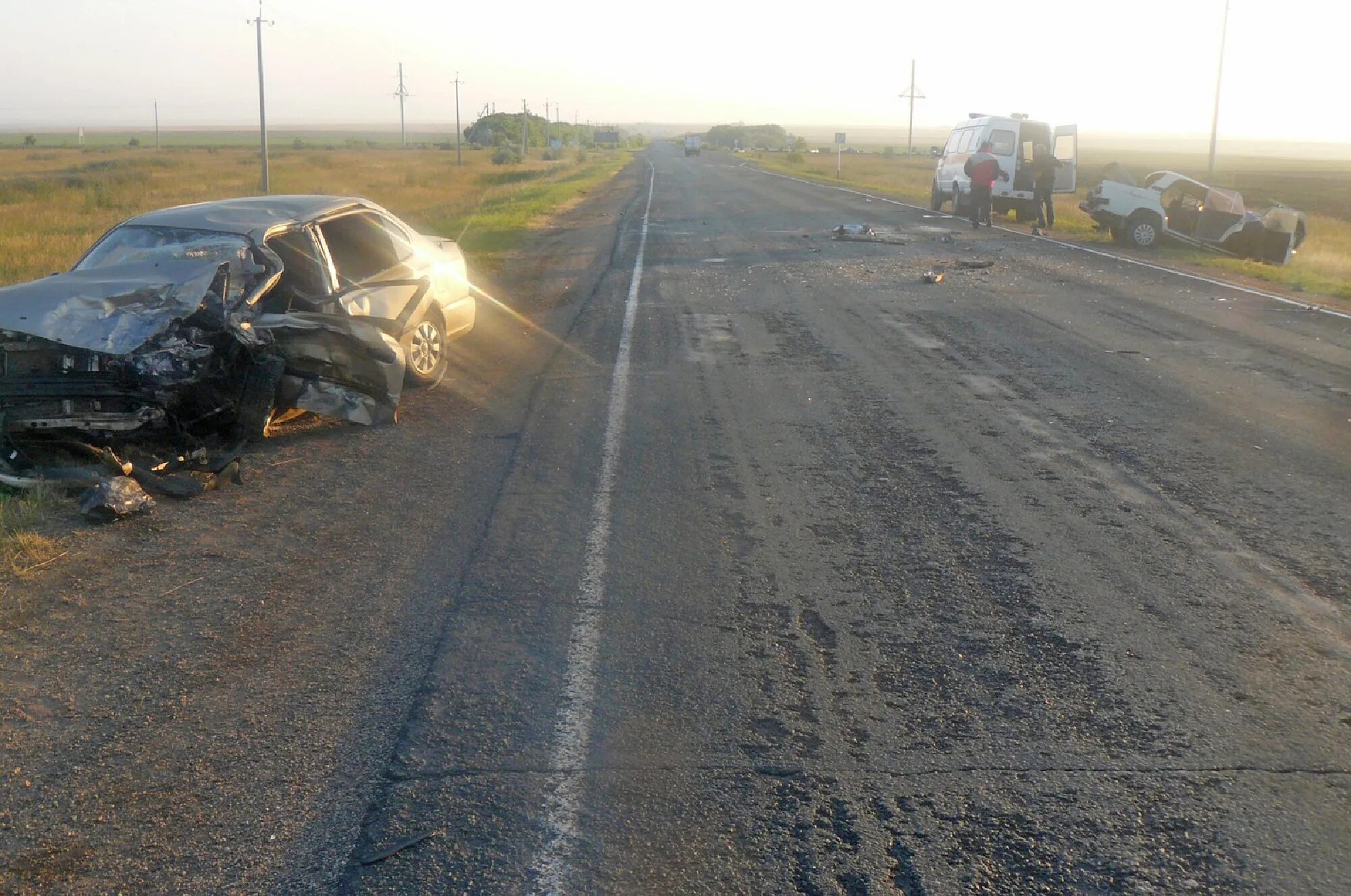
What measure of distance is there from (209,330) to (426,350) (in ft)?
8.52

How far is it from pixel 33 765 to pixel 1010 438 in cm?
625

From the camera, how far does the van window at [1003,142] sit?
89.8ft

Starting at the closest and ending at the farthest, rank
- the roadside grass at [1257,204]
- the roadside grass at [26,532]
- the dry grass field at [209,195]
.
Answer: the roadside grass at [26,532] → the dry grass field at [209,195] → the roadside grass at [1257,204]

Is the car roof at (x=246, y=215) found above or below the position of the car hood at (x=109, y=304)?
above

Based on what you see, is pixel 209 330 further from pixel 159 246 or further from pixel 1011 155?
pixel 1011 155

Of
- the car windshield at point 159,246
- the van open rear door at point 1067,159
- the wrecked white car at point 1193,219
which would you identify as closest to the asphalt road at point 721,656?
the car windshield at point 159,246

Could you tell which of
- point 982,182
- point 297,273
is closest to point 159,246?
point 297,273

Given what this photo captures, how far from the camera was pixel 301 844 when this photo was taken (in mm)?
3465

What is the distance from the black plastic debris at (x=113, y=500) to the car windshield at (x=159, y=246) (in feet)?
5.88

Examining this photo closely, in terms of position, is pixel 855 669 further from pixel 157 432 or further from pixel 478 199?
pixel 478 199

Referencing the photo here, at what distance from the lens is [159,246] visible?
8.02 meters

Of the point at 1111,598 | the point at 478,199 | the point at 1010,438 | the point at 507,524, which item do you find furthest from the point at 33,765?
the point at 478,199

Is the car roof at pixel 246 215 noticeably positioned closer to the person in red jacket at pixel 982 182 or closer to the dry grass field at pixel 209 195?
the dry grass field at pixel 209 195

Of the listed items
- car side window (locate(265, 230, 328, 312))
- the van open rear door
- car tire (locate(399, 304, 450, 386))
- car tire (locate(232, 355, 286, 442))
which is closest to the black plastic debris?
car tire (locate(232, 355, 286, 442))
